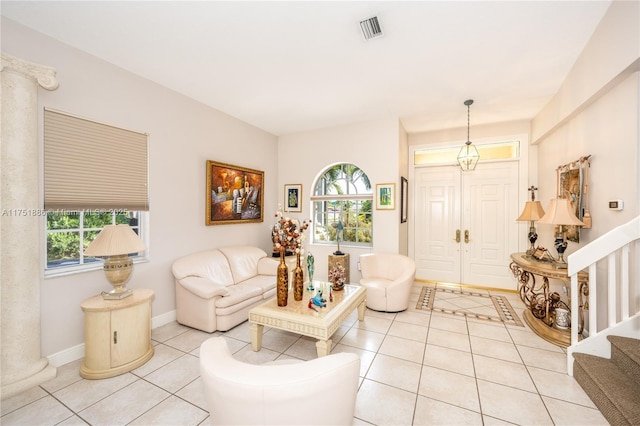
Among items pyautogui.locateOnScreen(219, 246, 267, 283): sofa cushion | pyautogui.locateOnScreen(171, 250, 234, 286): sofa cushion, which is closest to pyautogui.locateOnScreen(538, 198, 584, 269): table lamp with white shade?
pyautogui.locateOnScreen(219, 246, 267, 283): sofa cushion

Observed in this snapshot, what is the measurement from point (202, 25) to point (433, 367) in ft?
12.5

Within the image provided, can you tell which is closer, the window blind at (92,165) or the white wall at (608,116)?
the white wall at (608,116)

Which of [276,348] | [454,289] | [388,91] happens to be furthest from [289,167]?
[454,289]

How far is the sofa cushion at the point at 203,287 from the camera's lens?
2.97 meters

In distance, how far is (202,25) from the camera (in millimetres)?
2299

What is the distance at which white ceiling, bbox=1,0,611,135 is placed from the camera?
2121mm

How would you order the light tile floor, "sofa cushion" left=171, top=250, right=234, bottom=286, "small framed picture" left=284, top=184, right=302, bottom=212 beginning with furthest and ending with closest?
"small framed picture" left=284, top=184, right=302, bottom=212 < "sofa cushion" left=171, top=250, right=234, bottom=286 < the light tile floor

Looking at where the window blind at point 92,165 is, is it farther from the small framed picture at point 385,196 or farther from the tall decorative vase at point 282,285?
the small framed picture at point 385,196

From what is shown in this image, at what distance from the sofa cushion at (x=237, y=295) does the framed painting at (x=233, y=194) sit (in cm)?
117

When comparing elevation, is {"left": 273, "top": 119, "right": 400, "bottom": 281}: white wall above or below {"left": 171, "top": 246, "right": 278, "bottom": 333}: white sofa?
above

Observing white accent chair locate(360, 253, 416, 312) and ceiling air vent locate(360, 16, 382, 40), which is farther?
white accent chair locate(360, 253, 416, 312)

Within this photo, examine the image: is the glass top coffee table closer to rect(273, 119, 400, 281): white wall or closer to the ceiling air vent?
rect(273, 119, 400, 281): white wall

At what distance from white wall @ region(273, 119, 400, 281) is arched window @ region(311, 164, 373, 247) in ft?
0.64

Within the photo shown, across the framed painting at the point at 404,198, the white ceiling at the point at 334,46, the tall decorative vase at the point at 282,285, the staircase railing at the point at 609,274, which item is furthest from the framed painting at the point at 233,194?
the staircase railing at the point at 609,274
